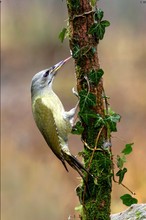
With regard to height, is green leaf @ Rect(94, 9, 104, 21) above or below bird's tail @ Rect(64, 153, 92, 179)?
above

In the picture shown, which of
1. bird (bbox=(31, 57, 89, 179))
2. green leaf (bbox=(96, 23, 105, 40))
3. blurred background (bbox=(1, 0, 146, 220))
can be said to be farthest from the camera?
blurred background (bbox=(1, 0, 146, 220))

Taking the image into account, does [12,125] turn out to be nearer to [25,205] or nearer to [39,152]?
[39,152]

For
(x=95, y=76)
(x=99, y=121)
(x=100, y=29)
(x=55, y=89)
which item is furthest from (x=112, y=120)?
(x=55, y=89)

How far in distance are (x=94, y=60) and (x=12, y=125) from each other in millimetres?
4721

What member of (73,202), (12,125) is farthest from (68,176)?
(12,125)

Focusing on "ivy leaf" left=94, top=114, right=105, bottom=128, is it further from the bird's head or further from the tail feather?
→ the bird's head

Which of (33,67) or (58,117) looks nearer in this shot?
(58,117)

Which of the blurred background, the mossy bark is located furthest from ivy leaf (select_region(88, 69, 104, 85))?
the blurred background

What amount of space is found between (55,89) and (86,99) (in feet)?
15.0

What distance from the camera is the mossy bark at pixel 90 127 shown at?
7.38 feet

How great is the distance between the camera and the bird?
2445mm

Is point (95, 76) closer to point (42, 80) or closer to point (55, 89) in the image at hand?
point (42, 80)

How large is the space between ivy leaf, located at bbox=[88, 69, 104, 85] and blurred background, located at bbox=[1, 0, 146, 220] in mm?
3621

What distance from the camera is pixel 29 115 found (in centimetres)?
699
